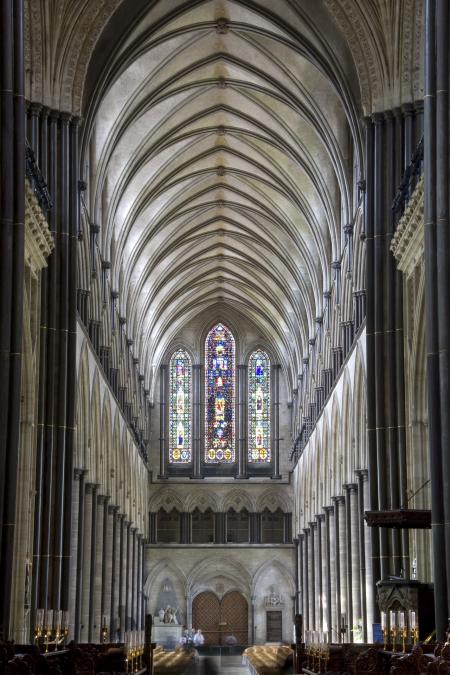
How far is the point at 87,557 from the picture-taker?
39219 mm

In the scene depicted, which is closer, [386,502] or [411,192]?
[411,192]

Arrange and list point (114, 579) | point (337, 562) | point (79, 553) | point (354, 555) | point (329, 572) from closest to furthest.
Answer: point (79, 553), point (354, 555), point (337, 562), point (329, 572), point (114, 579)

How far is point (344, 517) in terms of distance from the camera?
4172 cm

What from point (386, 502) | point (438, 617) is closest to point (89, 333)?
point (386, 502)

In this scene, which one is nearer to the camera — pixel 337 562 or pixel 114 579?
pixel 337 562

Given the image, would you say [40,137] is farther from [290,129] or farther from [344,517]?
[344,517]

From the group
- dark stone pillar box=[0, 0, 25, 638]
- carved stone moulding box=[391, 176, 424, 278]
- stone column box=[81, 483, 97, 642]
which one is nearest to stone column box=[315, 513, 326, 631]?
stone column box=[81, 483, 97, 642]

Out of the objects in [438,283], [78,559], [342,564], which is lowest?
[342,564]

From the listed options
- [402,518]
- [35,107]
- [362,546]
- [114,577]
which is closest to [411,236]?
[402,518]

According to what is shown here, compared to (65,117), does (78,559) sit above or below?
below

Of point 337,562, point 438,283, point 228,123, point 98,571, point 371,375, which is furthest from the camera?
point 228,123

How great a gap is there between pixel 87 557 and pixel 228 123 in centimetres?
1771

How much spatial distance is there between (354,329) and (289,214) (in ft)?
41.5

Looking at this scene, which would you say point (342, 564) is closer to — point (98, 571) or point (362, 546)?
point (362, 546)
